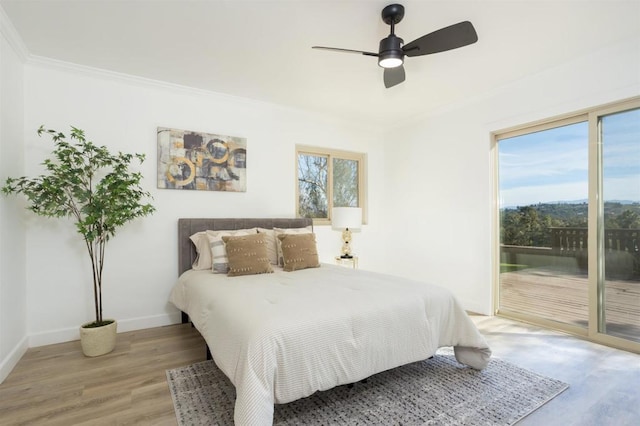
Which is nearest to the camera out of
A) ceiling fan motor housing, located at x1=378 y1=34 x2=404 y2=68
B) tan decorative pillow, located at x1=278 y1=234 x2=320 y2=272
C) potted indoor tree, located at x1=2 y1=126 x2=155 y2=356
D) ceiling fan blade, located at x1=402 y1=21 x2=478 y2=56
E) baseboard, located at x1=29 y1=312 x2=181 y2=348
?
ceiling fan blade, located at x1=402 y1=21 x2=478 y2=56

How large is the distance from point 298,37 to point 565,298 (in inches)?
144

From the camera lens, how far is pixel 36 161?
2.94 meters

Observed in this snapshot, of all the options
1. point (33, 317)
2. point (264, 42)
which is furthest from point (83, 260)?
point (264, 42)

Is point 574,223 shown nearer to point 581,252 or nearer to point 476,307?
point 581,252

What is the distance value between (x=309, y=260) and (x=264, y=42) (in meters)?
2.09

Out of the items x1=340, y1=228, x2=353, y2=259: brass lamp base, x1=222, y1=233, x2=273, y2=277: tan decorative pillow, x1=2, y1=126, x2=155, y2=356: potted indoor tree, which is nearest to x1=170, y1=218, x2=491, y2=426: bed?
x1=222, y1=233, x2=273, y2=277: tan decorative pillow

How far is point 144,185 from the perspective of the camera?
3418mm

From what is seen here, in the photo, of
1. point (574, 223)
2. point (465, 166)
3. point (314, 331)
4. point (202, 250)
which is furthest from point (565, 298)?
point (202, 250)

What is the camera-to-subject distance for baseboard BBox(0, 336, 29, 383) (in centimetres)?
233

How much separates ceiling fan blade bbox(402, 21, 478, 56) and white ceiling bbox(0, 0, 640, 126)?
0.94ft

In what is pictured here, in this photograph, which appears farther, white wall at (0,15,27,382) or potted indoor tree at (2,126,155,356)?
potted indoor tree at (2,126,155,356)

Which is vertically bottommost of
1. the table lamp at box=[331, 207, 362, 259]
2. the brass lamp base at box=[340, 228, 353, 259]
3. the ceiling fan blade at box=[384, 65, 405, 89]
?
the brass lamp base at box=[340, 228, 353, 259]

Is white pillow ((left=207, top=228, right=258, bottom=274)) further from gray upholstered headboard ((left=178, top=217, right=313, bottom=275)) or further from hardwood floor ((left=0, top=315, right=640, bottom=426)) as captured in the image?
hardwood floor ((left=0, top=315, right=640, bottom=426))

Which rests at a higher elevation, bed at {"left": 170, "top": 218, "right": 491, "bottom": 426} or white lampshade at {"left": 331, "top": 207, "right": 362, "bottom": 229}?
white lampshade at {"left": 331, "top": 207, "right": 362, "bottom": 229}
